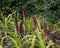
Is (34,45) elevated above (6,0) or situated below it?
below

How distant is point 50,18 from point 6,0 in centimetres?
184

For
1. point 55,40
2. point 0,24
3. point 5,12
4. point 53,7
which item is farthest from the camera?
point 5,12

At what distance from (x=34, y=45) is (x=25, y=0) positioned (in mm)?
3551

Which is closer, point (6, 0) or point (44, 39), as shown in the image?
point (44, 39)

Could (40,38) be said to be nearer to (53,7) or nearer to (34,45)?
(34,45)

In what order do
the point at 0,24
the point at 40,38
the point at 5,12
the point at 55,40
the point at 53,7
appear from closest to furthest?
1. the point at 40,38
2. the point at 55,40
3. the point at 0,24
4. the point at 53,7
5. the point at 5,12

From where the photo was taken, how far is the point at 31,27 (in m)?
4.95

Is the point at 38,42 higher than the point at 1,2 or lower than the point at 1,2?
lower

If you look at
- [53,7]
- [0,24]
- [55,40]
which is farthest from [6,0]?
[55,40]

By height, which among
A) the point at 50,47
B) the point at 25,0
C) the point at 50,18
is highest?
the point at 25,0

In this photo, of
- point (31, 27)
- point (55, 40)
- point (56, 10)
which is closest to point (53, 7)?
point (56, 10)

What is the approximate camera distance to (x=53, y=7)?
608cm

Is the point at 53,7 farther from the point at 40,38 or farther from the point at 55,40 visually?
the point at 40,38

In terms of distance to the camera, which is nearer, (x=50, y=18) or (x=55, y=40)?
(x=55, y=40)
